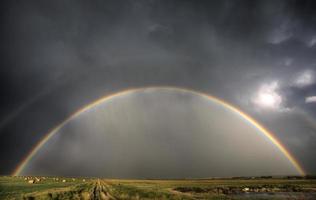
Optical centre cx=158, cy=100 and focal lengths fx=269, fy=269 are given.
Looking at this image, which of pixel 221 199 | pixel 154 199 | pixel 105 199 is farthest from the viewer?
pixel 221 199

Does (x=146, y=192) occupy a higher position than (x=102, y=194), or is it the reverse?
(x=146, y=192)

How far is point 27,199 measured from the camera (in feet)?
109

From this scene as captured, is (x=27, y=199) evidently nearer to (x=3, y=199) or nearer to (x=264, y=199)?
(x=3, y=199)

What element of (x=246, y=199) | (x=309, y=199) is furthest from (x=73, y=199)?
(x=309, y=199)

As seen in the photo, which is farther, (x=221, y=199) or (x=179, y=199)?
(x=221, y=199)

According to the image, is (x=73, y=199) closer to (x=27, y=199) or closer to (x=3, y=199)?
(x=27, y=199)

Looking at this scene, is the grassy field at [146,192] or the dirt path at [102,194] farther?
the grassy field at [146,192]

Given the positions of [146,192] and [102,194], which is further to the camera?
[146,192]

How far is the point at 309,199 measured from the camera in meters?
36.9

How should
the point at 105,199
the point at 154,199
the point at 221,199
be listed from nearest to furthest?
the point at 105,199 < the point at 154,199 < the point at 221,199

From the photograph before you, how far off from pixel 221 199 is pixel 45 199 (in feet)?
74.8

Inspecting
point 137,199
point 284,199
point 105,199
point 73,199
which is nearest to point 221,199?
point 284,199

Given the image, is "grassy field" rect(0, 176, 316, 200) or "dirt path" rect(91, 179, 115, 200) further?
"grassy field" rect(0, 176, 316, 200)

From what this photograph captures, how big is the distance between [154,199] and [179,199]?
3.16 m
